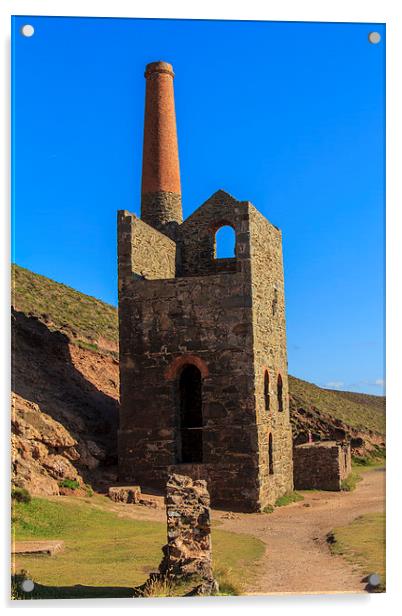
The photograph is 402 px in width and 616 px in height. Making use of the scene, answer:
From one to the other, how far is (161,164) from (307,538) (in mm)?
13358

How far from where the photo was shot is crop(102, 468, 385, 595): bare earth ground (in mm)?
9902

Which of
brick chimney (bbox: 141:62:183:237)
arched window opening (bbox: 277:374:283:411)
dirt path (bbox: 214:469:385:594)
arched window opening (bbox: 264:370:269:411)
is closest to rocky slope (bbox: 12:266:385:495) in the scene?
dirt path (bbox: 214:469:385:594)

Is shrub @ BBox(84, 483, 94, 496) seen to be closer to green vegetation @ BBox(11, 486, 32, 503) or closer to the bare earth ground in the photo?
the bare earth ground

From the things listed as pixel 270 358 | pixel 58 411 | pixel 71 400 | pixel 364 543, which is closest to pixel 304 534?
pixel 364 543

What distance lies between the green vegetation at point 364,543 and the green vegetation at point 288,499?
4652 mm

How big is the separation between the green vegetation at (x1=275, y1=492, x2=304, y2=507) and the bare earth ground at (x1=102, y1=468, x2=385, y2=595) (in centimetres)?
23

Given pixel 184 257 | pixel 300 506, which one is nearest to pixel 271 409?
pixel 300 506

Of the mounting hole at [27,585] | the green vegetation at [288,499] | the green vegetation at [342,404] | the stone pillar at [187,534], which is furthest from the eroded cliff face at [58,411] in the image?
the green vegetation at [342,404]

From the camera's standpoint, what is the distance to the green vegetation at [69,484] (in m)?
16.7

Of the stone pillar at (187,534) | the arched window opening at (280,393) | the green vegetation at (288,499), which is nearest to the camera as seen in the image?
the stone pillar at (187,534)

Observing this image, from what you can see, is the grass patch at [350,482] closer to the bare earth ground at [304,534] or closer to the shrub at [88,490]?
the bare earth ground at [304,534]

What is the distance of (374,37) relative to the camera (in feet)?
34.8

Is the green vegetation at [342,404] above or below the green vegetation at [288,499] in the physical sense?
above
